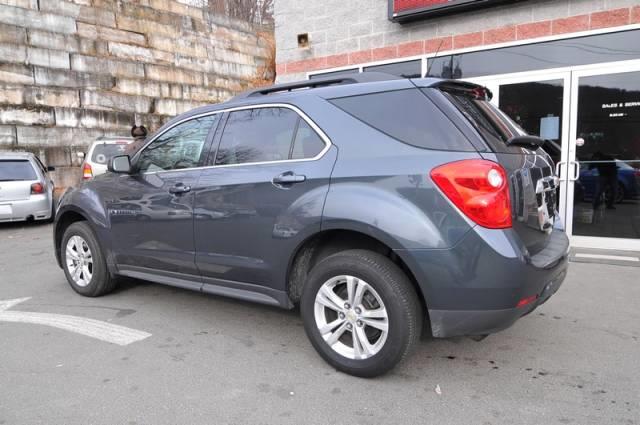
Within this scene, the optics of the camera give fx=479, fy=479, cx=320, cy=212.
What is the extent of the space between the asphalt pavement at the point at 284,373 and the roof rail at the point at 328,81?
1.86 metres

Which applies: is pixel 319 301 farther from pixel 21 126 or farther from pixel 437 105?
pixel 21 126

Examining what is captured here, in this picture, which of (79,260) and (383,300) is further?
(79,260)

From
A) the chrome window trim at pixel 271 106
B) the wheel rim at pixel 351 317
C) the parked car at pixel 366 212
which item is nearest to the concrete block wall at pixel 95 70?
the chrome window trim at pixel 271 106

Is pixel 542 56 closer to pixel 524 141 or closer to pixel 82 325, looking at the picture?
pixel 524 141

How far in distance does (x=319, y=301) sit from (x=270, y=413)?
74 centimetres

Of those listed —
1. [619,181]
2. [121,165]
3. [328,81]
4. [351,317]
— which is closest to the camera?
[351,317]

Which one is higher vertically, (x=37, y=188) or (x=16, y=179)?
(x=16, y=179)

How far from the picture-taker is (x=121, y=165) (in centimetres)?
408

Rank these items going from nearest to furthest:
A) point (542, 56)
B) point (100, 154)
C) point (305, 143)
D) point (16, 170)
Result: point (305, 143)
point (542, 56)
point (16, 170)
point (100, 154)

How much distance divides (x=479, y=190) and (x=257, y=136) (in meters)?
1.63

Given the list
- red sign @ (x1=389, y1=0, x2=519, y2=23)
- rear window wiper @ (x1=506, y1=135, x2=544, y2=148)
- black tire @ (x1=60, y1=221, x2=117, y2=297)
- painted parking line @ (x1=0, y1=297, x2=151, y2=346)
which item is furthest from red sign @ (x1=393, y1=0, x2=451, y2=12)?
painted parking line @ (x1=0, y1=297, x2=151, y2=346)

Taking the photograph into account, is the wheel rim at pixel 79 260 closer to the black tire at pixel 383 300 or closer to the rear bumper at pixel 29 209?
the black tire at pixel 383 300

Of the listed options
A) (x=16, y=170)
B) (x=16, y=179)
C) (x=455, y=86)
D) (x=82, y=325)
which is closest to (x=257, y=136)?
(x=455, y=86)

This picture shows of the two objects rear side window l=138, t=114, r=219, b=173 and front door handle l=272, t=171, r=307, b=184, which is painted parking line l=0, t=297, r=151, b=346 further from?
front door handle l=272, t=171, r=307, b=184
